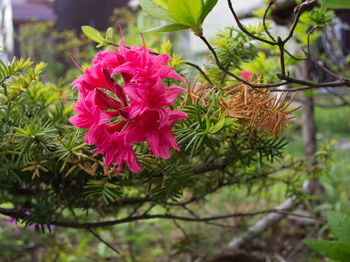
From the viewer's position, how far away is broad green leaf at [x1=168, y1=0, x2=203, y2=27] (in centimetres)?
32

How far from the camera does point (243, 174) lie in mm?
606

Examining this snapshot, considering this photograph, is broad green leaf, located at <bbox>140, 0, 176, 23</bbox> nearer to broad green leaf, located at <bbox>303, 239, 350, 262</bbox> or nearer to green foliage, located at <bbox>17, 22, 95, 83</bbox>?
broad green leaf, located at <bbox>303, 239, 350, 262</bbox>

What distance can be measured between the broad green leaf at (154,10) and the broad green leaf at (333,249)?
544 mm

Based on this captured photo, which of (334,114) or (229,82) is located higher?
(229,82)

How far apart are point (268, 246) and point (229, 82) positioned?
1.05 meters

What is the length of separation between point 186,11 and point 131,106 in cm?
11

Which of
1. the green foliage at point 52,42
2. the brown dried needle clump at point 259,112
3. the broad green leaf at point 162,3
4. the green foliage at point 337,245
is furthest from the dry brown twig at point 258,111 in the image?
the green foliage at point 52,42

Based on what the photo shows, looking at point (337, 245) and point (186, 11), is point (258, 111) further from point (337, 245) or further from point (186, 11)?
point (337, 245)

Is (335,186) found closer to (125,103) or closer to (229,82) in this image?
(229,82)

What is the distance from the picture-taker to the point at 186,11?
1.07 ft

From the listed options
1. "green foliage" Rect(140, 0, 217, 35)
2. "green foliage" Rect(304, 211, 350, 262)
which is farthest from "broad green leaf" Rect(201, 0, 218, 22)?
"green foliage" Rect(304, 211, 350, 262)

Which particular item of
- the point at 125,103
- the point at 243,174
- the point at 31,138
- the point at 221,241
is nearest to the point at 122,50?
the point at 125,103

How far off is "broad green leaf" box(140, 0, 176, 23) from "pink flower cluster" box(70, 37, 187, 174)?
46 millimetres

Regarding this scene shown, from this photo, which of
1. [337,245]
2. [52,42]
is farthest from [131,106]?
[52,42]
